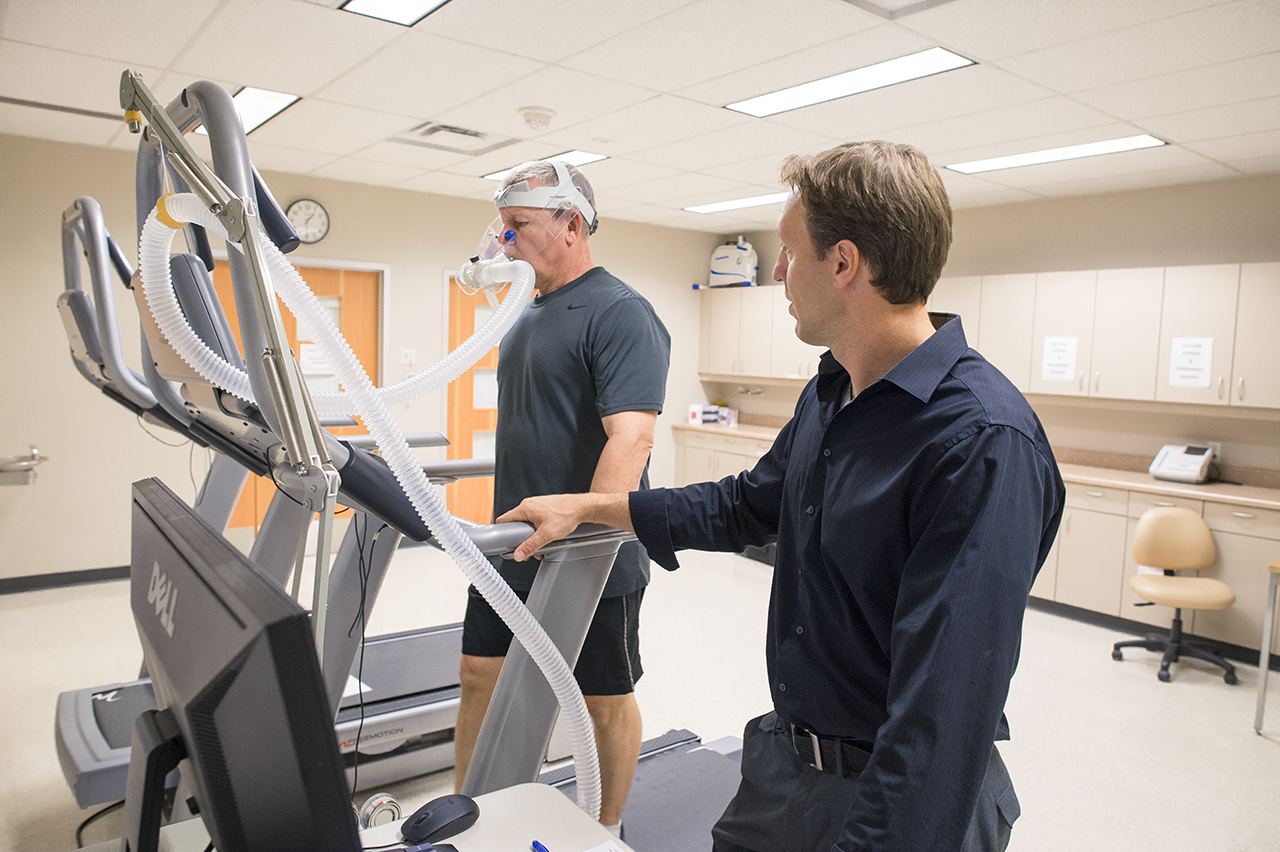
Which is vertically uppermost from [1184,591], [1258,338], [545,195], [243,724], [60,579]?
[545,195]

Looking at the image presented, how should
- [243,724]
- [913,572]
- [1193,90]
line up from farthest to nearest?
[1193,90], [913,572], [243,724]

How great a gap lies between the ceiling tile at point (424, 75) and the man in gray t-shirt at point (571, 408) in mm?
1191

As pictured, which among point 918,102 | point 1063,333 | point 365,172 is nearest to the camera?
point 918,102

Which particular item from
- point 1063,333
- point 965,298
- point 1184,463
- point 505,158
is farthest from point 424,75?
point 1184,463

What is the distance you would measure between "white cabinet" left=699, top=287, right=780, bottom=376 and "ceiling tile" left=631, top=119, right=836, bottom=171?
225 centimetres

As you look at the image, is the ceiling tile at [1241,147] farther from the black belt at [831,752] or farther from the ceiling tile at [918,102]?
the black belt at [831,752]

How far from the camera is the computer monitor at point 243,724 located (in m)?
0.54

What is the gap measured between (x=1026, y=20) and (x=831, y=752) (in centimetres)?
229

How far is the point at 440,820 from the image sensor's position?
37.3 inches

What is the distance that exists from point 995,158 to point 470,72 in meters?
2.61

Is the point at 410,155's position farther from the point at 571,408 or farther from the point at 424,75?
the point at 571,408

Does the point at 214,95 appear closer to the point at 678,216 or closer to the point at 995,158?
the point at 995,158

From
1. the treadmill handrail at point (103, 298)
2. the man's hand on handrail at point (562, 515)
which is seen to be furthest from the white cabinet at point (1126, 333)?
the treadmill handrail at point (103, 298)

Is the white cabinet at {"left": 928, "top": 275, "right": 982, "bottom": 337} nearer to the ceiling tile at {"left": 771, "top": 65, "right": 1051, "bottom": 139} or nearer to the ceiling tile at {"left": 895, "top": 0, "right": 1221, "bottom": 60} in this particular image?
the ceiling tile at {"left": 771, "top": 65, "right": 1051, "bottom": 139}
